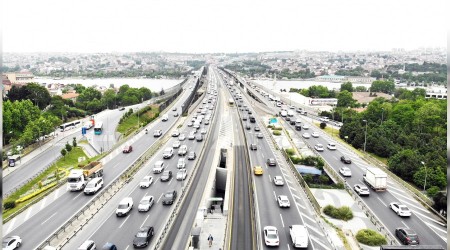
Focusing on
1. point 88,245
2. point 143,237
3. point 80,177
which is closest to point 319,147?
point 80,177

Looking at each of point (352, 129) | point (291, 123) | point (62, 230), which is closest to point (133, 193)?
point (62, 230)

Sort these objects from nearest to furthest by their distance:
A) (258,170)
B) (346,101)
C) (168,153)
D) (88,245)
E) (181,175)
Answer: (88,245) < (181,175) < (258,170) < (168,153) < (346,101)

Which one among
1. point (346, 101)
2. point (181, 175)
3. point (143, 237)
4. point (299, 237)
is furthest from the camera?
point (346, 101)

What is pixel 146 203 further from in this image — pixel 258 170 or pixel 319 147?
pixel 319 147

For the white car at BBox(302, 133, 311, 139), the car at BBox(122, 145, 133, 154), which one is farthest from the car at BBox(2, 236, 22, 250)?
the white car at BBox(302, 133, 311, 139)

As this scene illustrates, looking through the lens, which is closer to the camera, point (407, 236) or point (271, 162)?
point (407, 236)

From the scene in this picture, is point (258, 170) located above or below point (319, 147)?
below
